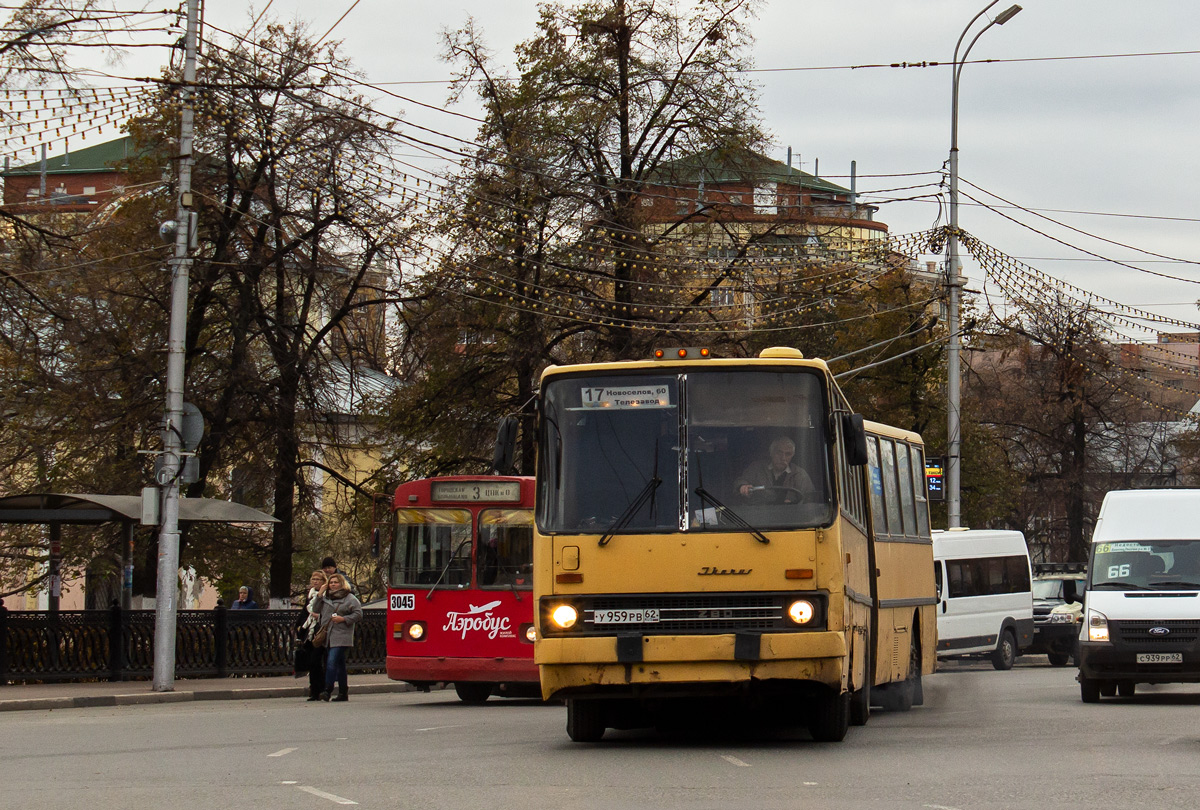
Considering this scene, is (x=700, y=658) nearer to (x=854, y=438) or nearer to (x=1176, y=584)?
(x=854, y=438)

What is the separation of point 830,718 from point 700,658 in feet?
5.31

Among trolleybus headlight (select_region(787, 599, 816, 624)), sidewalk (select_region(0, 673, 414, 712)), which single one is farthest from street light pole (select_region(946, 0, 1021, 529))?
trolleybus headlight (select_region(787, 599, 816, 624))

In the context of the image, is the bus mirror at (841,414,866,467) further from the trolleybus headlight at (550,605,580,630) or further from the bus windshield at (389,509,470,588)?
the bus windshield at (389,509,470,588)

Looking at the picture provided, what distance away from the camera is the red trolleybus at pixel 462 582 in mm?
21844

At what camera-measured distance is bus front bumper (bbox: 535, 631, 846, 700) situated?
40.2 ft

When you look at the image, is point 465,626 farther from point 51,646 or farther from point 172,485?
point 51,646

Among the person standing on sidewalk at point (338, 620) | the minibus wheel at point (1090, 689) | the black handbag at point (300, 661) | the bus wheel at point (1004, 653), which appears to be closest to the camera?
the minibus wheel at point (1090, 689)

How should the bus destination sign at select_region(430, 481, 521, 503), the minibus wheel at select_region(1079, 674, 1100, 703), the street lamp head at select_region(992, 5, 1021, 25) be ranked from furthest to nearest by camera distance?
the street lamp head at select_region(992, 5, 1021, 25), the bus destination sign at select_region(430, 481, 521, 503), the minibus wheel at select_region(1079, 674, 1100, 703)

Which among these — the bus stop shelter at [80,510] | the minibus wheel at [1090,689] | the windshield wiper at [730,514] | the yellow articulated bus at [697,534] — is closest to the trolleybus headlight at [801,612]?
the yellow articulated bus at [697,534]

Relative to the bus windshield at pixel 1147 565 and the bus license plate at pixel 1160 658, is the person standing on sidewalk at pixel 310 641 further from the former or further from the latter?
the bus license plate at pixel 1160 658

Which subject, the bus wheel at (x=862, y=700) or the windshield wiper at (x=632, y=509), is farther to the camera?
the bus wheel at (x=862, y=700)

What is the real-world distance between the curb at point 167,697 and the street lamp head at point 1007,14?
1884 cm

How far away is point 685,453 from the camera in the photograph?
506 inches

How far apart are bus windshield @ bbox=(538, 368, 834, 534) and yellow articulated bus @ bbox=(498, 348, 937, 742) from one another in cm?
1
